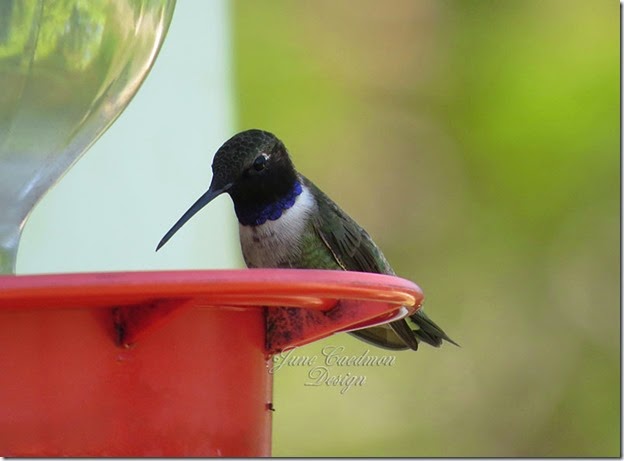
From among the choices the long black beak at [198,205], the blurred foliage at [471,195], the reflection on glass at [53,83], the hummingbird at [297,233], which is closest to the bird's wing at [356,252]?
the hummingbird at [297,233]

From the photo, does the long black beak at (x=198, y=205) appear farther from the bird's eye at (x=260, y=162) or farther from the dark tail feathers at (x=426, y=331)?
the dark tail feathers at (x=426, y=331)

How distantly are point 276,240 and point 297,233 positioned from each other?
0.19 feet

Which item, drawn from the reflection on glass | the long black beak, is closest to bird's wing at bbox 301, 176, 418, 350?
the long black beak

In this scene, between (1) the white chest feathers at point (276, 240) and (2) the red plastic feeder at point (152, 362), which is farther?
(1) the white chest feathers at point (276, 240)

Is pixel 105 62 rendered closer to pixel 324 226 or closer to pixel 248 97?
pixel 324 226

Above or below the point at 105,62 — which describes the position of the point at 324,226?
below

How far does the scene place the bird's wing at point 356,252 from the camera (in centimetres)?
320

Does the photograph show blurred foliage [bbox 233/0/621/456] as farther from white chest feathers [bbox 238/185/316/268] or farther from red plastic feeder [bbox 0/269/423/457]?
red plastic feeder [bbox 0/269/423/457]

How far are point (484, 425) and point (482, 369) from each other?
36cm

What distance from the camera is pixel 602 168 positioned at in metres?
5.95

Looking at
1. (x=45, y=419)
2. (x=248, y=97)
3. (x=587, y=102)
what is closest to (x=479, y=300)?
(x=587, y=102)

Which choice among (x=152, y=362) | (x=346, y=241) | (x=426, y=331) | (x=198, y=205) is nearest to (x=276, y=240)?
(x=346, y=241)

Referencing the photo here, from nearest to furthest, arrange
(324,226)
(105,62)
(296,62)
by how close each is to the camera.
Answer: (105,62)
(324,226)
(296,62)

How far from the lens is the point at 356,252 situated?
3.34 metres
